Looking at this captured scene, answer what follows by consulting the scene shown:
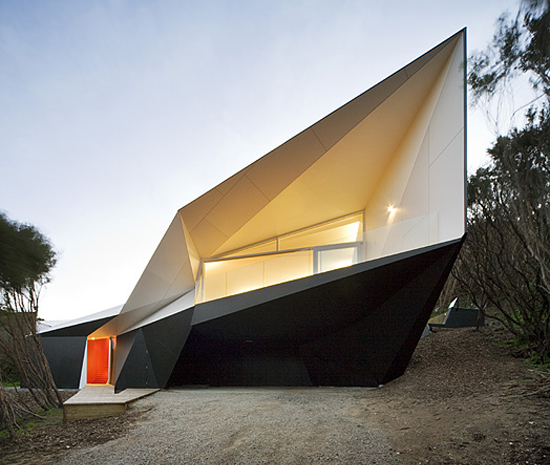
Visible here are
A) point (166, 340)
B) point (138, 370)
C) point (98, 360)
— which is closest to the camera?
point (166, 340)

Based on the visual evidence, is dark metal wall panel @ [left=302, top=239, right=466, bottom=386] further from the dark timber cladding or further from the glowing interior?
the glowing interior

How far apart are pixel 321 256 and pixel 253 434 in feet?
14.9

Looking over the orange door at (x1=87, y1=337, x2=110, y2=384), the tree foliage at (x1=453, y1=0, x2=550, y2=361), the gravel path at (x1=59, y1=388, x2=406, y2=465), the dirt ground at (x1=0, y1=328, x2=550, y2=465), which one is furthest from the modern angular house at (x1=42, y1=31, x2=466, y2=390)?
the orange door at (x1=87, y1=337, x2=110, y2=384)

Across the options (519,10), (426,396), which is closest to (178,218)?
(426,396)

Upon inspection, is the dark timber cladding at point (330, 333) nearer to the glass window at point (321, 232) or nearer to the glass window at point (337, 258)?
the glass window at point (337, 258)

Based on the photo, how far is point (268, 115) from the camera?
1970 inches

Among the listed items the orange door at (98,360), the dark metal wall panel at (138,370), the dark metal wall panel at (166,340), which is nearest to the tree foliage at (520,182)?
the dark metal wall panel at (166,340)

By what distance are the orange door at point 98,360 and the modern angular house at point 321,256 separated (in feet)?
14.6

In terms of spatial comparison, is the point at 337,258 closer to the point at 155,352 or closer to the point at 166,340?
the point at 166,340

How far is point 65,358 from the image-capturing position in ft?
48.7

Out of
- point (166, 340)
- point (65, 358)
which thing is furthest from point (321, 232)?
point (65, 358)

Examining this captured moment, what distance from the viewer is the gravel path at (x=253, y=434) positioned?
4086 mm

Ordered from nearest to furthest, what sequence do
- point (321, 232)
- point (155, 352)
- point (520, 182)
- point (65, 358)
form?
point (520, 182), point (155, 352), point (321, 232), point (65, 358)

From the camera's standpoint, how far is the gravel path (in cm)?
409
